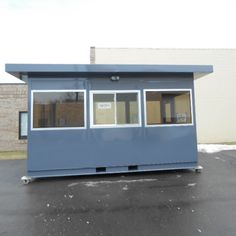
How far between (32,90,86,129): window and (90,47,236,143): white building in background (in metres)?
8.06

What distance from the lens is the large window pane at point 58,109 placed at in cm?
638

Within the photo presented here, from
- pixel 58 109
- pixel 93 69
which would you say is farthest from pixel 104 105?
pixel 58 109

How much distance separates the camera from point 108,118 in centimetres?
674

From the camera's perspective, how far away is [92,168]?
258 inches

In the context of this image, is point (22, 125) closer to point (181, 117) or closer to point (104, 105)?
point (104, 105)

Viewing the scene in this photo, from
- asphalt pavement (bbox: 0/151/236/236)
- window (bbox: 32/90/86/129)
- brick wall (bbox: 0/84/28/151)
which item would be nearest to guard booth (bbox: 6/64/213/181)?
window (bbox: 32/90/86/129)

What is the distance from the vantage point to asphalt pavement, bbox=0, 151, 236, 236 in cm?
350

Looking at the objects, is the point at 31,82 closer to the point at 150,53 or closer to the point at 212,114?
the point at 150,53

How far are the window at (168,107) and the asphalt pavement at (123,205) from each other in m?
1.57

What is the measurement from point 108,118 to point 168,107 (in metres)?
1.79

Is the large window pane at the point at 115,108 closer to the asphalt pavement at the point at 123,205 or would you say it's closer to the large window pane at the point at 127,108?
the large window pane at the point at 127,108

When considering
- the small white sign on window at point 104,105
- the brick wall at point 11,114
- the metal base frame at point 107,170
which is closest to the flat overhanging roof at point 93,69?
the small white sign on window at point 104,105

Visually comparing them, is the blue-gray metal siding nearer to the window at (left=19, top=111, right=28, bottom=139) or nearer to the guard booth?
the guard booth

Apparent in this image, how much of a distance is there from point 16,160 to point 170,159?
655cm
